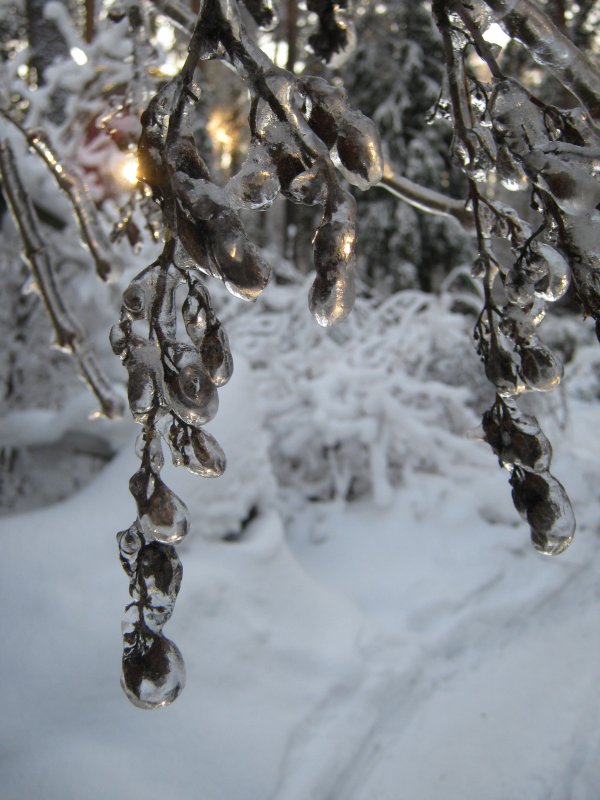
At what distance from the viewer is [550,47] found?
0.71 metres

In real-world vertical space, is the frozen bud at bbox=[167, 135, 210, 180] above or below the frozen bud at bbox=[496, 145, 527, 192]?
below

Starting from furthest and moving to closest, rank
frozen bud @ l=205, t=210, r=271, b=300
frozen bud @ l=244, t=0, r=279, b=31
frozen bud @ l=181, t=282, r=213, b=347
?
frozen bud @ l=244, t=0, r=279, b=31 < frozen bud @ l=181, t=282, r=213, b=347 < frozen bud @ l=205, t=210, r=271, b=300

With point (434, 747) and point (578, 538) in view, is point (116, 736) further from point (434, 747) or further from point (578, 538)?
point (578, 538)

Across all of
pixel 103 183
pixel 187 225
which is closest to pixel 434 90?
pixel 103 183

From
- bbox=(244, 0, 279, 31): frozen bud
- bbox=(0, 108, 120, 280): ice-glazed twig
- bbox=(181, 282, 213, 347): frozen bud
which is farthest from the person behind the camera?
bbox=(0, 108, 120, 280): ice-glazed twig

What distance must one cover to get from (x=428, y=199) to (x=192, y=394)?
1087 mm

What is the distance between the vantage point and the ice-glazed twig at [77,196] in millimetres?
1333

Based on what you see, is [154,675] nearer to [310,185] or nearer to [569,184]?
[310,185]

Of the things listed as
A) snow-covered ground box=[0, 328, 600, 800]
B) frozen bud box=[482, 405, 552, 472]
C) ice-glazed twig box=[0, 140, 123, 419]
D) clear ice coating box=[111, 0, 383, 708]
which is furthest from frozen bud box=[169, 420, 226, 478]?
snow-covered ground box=[0, 328, 600, 800]

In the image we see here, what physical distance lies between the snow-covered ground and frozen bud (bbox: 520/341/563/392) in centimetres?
143

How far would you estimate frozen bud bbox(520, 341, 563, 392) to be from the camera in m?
0.71

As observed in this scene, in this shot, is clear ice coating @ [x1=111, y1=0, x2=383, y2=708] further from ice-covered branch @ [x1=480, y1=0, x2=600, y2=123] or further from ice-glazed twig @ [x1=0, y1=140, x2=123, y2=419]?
ice-glazed twig @ [x1=0, y1=140, x2=123, y2=419]

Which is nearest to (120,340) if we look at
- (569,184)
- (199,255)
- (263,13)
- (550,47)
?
(199,255)

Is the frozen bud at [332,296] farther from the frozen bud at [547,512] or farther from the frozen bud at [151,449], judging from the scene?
the frozen bud at [547,512]
